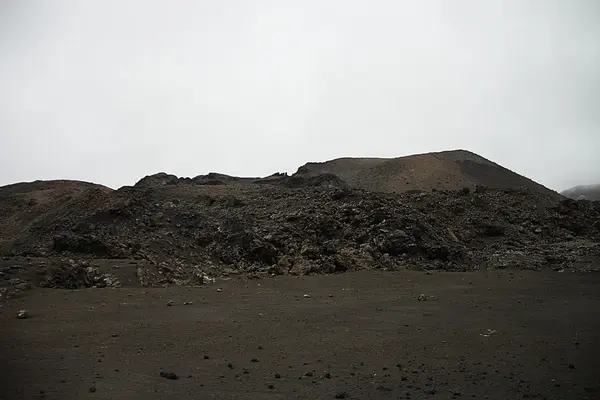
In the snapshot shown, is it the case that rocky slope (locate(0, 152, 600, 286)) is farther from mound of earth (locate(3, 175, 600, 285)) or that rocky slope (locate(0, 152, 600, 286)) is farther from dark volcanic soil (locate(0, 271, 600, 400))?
Answer: dark volcanic soil (locate(0, 271, 600, 400))

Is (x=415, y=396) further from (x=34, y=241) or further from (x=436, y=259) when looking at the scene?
(x=34, y=241)

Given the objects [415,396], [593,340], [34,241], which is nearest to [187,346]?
[415,396]

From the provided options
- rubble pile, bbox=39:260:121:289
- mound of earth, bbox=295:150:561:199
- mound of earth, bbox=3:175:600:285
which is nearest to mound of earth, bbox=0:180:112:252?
mound of earth, bbox=3:175:600:285

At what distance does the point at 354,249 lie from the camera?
1642 cm

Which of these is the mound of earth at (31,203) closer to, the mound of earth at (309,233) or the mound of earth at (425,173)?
the mound of earth at (309,233)

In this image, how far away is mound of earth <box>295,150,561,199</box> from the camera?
119ft

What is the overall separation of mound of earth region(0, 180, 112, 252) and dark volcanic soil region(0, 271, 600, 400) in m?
14.6

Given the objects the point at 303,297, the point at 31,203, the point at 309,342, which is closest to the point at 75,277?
the point at 303,297

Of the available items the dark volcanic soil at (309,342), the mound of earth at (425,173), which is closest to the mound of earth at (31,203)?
the dark volcanic soil at (309,342)

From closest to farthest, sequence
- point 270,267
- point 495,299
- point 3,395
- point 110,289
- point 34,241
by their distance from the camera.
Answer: point 3,395
point 495,299
point 110,289
point 270,267
point 34,241

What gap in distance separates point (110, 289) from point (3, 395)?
7303 millimetres

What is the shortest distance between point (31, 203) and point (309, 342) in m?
31.8

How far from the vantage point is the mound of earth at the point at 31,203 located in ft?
85.0

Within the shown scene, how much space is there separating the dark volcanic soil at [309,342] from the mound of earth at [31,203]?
1459 centimetres
